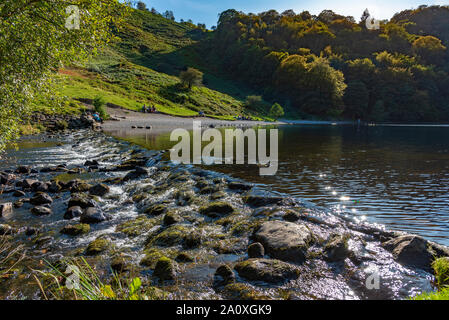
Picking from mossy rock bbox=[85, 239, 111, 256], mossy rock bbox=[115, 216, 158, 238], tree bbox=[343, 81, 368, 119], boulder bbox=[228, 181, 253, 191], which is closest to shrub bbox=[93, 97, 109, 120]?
boulder bbox=[228, 181, 253, 191]

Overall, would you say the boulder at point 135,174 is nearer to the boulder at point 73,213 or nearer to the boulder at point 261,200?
the boulder at point 73,213

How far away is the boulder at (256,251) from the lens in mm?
7977

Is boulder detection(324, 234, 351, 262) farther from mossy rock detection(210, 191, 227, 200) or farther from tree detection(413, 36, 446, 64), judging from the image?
tree detection(413, 36, 446, 64)

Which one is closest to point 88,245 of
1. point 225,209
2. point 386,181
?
point 225,209

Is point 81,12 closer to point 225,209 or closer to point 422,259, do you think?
point 225,209

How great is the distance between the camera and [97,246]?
8.47 m

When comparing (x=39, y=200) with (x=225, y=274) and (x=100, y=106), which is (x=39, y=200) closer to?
(x=225, y=274)

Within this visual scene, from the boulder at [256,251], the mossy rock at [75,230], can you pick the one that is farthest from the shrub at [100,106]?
the boulder at [256,251]

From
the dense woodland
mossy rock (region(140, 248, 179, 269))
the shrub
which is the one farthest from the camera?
the dense woodland

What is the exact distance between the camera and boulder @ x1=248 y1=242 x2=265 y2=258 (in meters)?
7.98

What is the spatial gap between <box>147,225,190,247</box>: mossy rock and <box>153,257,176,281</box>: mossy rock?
5.13 feet

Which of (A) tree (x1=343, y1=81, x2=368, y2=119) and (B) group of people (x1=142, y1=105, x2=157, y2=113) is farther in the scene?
(A) tree (x1=343, y1=81, x2=368, y2=119)

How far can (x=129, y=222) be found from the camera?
35.5ft

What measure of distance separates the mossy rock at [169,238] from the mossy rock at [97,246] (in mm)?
1344
